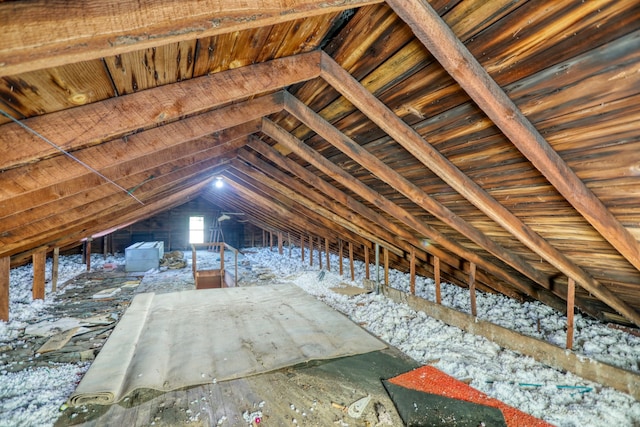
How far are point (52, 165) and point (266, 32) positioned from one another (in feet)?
4.39

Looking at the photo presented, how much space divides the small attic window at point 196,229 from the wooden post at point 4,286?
9.48 meters

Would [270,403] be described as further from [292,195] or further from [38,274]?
[38,274]

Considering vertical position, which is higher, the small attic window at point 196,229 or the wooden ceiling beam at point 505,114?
the wooden ceiling beam at point 505,114

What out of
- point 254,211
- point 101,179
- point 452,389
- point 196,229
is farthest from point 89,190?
point 196,229

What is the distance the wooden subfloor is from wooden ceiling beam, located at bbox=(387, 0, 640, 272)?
1.76 metres

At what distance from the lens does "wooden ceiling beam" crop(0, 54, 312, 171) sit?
118 centimetres

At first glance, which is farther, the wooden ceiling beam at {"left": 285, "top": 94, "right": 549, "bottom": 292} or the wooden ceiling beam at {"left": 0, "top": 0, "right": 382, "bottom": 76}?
the wooden ceiling beam at {"left": 285, "top": 94, "right": 549, "bottom": 292}

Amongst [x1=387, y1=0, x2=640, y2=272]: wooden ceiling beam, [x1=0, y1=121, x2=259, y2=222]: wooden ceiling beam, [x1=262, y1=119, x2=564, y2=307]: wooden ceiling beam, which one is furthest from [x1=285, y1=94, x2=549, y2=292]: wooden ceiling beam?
[x1=387, y1=0, x2=640, y2=272]: wooden ceiling beam

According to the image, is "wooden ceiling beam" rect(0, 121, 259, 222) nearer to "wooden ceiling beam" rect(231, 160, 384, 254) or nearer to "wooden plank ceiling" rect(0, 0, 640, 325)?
"wooden plank ceiling" rect(0, 0, 640, 325)

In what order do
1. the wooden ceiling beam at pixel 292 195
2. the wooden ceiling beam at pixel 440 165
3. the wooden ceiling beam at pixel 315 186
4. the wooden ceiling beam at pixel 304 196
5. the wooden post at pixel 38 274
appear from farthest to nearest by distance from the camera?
the wooden post at pixel 38 274 < the wooden ceiling beam at pixel 292 195 < the wooden ceiling beam at pixel 304 196 < the wooden ceiling beam at pixel 315 186 < the wooden ceiling beam at pixel 440 165

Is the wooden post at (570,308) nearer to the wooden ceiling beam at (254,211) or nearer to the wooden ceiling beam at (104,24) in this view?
the wooden ceiling beam at (104,24)

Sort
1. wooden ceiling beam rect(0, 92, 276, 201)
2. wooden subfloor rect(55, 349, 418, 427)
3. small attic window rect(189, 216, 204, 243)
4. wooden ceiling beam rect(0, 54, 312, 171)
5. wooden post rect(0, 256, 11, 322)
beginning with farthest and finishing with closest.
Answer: small attic window rect(189, 216, 204, 243) < wooden post rect(0, 256, 11, 322) < wooden subfloor rect(55, 349, 418, 427) < wooden ceiling beam rect(0, 92, 276, 201) < wooden ceiling beam rect(0, 54, 312, 171)

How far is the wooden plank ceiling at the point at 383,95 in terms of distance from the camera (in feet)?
2.58

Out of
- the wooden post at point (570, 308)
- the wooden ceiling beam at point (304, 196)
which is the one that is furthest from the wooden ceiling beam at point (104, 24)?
the wooden post at point (570, 308)
